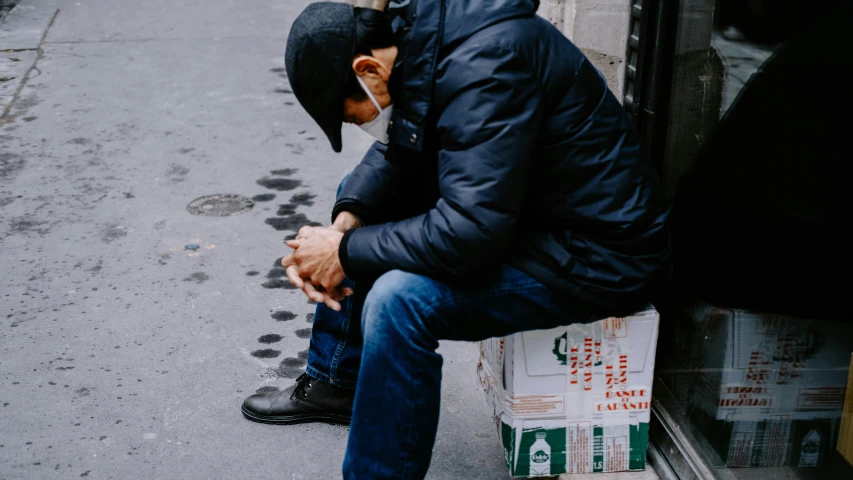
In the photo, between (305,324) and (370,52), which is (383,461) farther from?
(305,324)

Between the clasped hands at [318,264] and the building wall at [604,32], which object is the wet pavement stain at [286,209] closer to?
the building wall at [604,32]

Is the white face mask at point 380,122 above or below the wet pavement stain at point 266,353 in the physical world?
above

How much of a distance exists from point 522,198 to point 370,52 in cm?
51

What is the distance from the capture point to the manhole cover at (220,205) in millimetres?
4461

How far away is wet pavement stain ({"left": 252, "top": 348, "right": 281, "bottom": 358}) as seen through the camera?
A: 10.7 feet

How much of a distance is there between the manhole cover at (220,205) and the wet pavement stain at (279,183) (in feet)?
0.66

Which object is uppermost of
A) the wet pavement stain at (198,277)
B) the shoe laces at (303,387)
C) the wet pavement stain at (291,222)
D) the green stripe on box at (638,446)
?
the green stripe on box at (638,446)

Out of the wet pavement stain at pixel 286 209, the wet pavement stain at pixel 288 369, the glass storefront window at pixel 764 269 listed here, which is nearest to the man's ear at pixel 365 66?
the glass storefront window at pixel 764 269

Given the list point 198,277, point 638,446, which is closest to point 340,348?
point 638,446

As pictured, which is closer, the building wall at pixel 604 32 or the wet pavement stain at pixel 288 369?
the building wall at pixel 604 32

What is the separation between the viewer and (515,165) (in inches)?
75.2

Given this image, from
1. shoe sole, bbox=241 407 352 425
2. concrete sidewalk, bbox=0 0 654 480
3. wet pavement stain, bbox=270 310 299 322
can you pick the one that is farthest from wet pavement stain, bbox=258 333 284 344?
shoe sole, bbox=241 407 352 425

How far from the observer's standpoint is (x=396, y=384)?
2059 millimetres

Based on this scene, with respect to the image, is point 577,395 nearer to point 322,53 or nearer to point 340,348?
point 340,348
